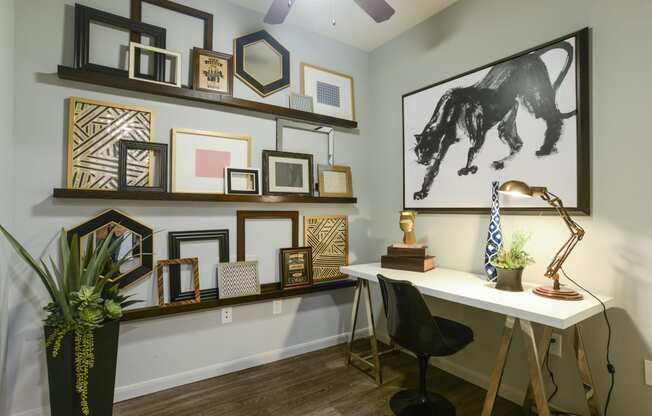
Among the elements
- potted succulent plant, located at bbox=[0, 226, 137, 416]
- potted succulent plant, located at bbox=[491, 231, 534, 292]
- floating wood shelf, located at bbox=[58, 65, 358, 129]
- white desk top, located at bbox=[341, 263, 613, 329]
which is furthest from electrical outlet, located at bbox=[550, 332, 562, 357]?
potted succulent plant, located at bbox=[0, 226, 137, 416]

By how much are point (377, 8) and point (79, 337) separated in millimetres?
2122

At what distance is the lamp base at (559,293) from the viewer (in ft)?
5.13

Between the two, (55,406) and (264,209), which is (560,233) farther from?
(55,406)

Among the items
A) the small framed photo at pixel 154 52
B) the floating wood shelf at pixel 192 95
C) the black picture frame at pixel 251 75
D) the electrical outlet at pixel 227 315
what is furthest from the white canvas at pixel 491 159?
the small framed photo at pixel 154 52

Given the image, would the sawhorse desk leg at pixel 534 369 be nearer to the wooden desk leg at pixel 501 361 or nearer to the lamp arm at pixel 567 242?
the wooden desk leg at pixel 501 361

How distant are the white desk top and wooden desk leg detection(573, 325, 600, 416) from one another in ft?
0.73

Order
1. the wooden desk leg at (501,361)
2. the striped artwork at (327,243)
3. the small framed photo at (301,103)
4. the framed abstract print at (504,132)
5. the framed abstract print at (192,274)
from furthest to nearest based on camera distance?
the striped artwork at (327,243) → the small framed photo at (301,103) → the framed abstract print at (192,274) → the framed abstract print at (504,132) → the wooden desk leg at (501,361)

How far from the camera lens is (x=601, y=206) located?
172 centimetres

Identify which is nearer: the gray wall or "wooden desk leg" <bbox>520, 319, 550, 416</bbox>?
"wooden desk leg" <bbox>520, 319, 550, 416</bbox>

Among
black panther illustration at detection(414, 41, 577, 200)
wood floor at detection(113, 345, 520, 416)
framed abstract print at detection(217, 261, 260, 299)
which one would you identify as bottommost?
wood floor at detection(113, 345, 520, 416)

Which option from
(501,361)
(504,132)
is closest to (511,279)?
(501,361)

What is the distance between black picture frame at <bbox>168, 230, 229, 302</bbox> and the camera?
2174mm

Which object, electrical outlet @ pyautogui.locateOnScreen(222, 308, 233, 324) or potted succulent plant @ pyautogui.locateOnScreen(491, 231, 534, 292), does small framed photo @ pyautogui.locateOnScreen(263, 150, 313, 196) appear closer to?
electrical outlet @ pyautogui.locateOnScreen(222, 308, 233, 324)

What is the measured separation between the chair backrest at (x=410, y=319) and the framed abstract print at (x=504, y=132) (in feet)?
3.03
